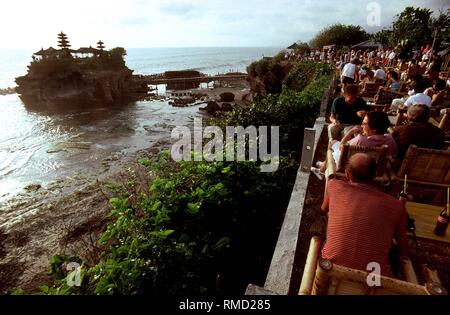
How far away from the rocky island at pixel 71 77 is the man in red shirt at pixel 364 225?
54.4 meters

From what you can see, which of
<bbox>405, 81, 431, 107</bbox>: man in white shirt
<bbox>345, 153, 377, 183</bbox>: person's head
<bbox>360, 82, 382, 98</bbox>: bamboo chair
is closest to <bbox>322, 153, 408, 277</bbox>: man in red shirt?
<bbox>345, 153, 377, 183</bbox>: person's head

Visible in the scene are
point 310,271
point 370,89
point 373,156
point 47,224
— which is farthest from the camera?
point 47,224

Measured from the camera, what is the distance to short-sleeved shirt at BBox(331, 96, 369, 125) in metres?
5.70

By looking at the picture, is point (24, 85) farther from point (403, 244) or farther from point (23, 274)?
point (403, 244)

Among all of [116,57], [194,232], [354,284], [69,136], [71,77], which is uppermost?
[354,284]

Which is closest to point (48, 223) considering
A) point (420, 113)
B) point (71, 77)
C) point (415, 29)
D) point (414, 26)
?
point (420, 113)

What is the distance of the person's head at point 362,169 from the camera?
232 cm

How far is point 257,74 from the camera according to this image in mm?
41188

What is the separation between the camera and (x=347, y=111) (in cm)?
571

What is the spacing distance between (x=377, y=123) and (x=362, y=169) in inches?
69.6

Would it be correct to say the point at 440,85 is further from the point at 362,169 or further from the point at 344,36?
the point at 344,36

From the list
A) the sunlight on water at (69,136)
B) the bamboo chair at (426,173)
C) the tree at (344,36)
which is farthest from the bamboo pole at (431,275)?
the tree at (344,36)

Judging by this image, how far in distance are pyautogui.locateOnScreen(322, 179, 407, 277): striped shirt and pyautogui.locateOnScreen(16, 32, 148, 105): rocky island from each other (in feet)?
179
